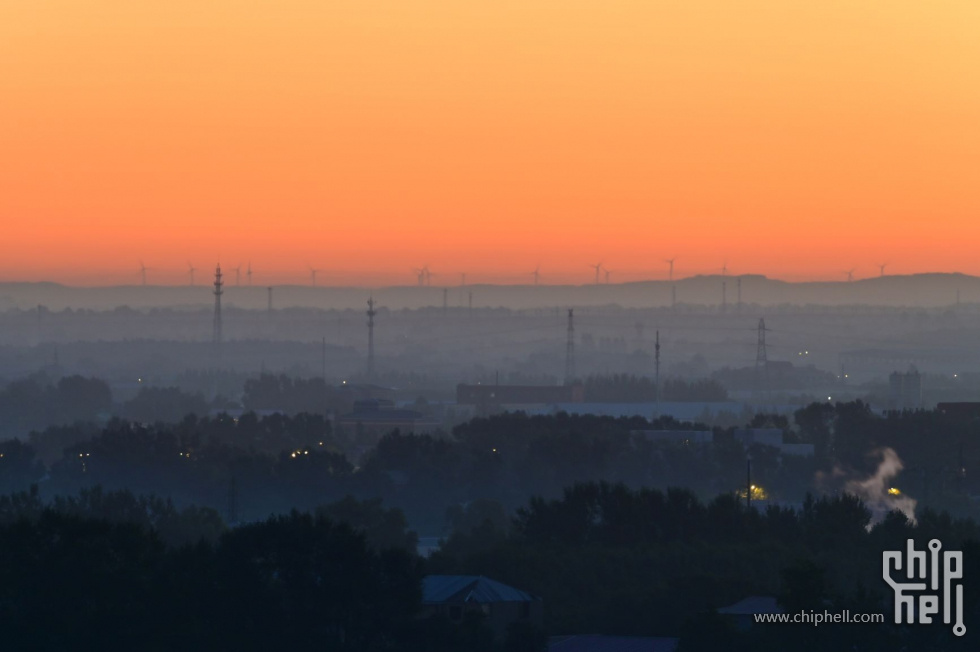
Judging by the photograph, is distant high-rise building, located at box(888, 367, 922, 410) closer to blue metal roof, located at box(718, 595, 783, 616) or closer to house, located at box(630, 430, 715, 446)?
house, located at box(630, 430, 715, 446)

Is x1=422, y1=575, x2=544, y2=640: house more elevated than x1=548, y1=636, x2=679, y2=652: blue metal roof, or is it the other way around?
x1=422, y1=575, x2=544, y2=640: house

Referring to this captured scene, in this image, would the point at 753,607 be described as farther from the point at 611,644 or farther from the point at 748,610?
the point at 611,644

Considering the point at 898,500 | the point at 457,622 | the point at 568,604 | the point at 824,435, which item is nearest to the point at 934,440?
the point at 824,435

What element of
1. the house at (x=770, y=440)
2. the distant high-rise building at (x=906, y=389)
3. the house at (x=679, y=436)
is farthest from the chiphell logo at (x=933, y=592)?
the distant high-rise building at (x=906, y=389)

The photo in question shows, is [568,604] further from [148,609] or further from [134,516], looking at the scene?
[134,516]

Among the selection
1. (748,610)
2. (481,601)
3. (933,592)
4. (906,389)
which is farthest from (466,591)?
(906,389)

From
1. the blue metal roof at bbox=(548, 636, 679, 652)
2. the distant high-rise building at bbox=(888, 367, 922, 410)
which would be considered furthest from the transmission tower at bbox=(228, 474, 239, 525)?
the distant high-rise building at bbox=(888, 367, 922, 410)

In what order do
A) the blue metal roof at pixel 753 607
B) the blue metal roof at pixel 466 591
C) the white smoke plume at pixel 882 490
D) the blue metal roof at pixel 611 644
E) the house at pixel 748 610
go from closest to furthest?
the house at pixel 748 610, the blue metal roof at pixel 611 644, the blue metal roof at pixel 753 607, the blue metal roof at pixel 466 591, the white smoke plume at pixel 882 490

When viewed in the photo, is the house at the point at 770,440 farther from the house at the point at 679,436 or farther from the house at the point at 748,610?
the house at the point at 748,610
